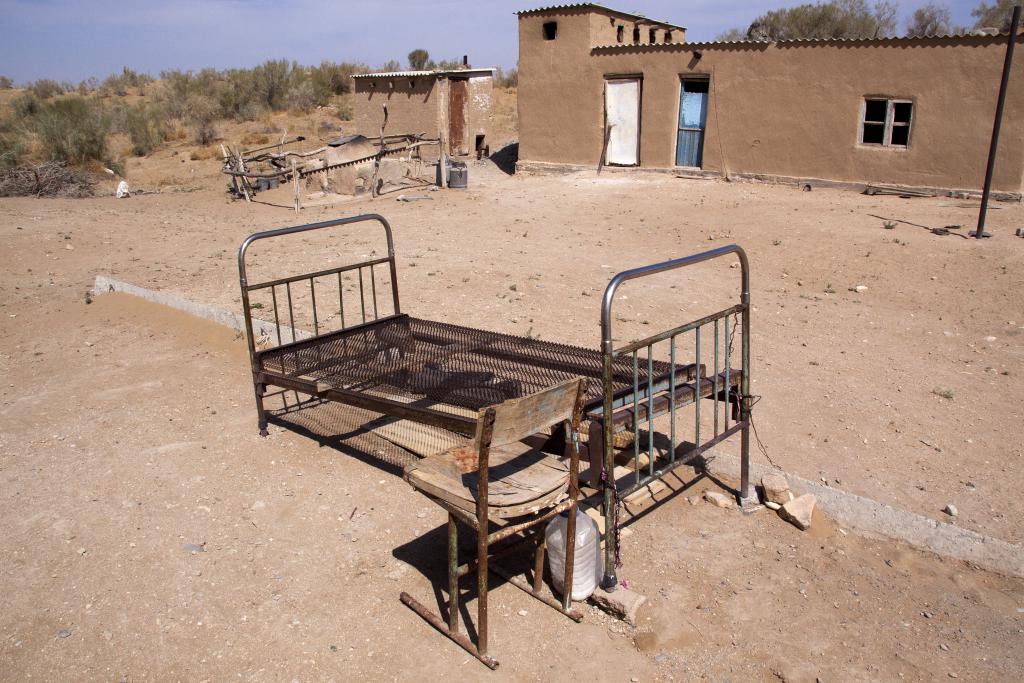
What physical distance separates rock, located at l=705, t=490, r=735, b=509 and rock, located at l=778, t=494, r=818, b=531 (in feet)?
0.95

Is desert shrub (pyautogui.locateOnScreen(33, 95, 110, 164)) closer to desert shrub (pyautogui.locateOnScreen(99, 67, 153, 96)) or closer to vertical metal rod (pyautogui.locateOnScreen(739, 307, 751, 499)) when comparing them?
vertical metal rod (pyautogui.locateOnScreen(739, 307, 751, 499))

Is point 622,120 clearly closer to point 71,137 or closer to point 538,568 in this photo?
point 71,137

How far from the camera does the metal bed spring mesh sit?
179 inches

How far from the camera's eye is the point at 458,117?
22.5 metres

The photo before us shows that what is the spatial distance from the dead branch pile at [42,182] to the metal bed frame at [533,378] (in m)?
15.2

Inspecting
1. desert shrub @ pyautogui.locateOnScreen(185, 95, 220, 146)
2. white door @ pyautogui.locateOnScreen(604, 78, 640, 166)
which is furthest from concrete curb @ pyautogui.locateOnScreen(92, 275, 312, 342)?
desert shrub @ pyautogui.locateOnScreen(185, 95, 220, 146)

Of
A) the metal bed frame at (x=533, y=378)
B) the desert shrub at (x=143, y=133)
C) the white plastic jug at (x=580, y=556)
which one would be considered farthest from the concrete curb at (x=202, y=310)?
the desert shrub at (x=143, y=133)

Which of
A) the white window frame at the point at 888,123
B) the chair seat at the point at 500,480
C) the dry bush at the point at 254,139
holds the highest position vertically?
the white window frame at the point at 888,123

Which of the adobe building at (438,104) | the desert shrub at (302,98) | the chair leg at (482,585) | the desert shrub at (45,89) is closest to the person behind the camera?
the chair leg at (482,585)

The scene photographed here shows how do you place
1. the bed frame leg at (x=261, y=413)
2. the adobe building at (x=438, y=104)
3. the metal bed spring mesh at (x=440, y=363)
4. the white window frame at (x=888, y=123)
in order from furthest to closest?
the adobe building at (x=438, y=104)
the white window frame at (x=888, y=123)
the bed frame leg at (x=261, y=413)
the metal bed spring mesh at (x=440, y=363)

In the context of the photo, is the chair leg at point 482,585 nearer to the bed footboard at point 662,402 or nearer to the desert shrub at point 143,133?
the bed footboard at point 662,402

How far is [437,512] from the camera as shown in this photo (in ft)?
14.0

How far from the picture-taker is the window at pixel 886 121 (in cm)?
1419

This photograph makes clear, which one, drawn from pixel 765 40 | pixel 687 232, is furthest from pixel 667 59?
pixel 687 232
